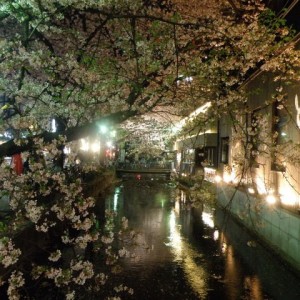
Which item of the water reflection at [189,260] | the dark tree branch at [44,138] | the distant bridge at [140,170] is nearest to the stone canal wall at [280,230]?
the water reflection at [189,260]

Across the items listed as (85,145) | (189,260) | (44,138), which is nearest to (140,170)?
(85,145)

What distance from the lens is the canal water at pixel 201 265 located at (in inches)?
396

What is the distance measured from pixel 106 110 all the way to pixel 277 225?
8.12 metres

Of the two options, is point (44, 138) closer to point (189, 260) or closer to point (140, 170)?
point (189, 260)

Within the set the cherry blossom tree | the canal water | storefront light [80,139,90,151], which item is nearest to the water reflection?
the canal water

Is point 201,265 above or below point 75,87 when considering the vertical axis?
below

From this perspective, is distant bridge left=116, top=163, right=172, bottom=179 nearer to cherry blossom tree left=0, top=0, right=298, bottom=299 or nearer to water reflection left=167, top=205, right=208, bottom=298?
water reflection left=167, top=205, right=208, bottom=298

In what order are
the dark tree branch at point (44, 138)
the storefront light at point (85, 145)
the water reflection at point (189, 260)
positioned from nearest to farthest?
the dark tree branch at point (44, 138), the water reflection at point (189, 260), the storefront light at point (85, 145)

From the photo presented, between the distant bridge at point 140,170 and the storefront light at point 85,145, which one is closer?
the storefront light at point 85,145

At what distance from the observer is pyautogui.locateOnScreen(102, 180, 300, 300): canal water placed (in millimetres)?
10047

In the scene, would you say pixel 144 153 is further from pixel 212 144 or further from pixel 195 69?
pixel 195 69

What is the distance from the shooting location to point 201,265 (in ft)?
40.7

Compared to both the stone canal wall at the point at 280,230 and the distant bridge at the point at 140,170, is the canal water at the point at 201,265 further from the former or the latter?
the distant bridge at the point at 140,170

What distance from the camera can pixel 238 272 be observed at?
466 inches
